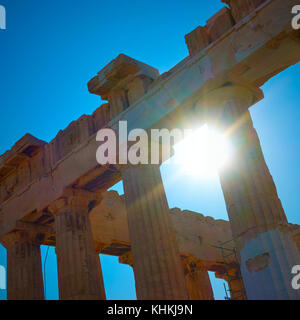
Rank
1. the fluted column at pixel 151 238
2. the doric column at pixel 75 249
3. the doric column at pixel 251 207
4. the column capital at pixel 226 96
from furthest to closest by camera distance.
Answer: the doric column at pixel 75 249 < the fluted column at pixel 151 238 < the column capital at pixel 226 96 < the doric column at pixel 251 207

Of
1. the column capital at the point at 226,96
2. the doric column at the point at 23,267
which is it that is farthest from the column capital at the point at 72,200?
the column capital at the point at 226,96

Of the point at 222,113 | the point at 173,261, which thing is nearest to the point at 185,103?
the point at 222,113

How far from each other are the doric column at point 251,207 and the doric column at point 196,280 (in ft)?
47.9

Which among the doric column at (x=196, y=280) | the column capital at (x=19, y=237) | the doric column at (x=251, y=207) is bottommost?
the doric column at (x=251, y=207)

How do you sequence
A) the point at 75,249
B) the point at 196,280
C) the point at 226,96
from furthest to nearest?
the point at 196,280 → the point at 75,249 → the point at 226,96

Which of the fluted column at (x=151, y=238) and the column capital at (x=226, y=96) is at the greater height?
the column capital at (x=226, y=96)

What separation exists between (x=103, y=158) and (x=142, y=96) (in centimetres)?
249

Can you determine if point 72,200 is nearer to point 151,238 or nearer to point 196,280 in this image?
point 151,238

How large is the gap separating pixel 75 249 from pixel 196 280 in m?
10.9

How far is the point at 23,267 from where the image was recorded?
19922 mm

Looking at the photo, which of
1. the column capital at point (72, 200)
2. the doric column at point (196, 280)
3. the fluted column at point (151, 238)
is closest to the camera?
the fluted column at point (151, 238)

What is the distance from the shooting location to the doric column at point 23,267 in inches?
774

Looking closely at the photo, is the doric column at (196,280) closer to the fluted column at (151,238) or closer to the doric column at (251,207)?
the fluted column at (151,238)

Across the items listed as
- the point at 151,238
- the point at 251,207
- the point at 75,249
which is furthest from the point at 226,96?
the point at 75,249
